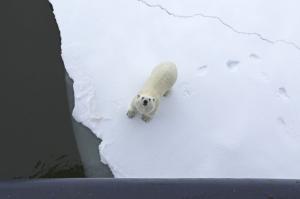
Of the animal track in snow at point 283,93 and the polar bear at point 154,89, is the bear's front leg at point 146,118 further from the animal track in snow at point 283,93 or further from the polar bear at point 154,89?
the animal track in snow at point 283,93

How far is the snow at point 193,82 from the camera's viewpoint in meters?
1.42

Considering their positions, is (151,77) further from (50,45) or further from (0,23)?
(0,23)

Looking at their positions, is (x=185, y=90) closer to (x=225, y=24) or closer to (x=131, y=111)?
(x=131, y=111)

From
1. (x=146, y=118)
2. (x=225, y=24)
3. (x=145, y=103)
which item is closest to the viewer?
(x=145, y=103)

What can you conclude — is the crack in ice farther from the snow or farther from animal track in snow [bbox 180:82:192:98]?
animal track in snow [bbox 180:82:192:98]

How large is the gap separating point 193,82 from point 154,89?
19 centimetres

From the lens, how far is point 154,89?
1388mm

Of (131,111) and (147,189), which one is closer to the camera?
(147,189)

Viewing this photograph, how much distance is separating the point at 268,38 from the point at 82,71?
2.13 ft

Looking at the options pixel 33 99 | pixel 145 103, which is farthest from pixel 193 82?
pixel 33 99

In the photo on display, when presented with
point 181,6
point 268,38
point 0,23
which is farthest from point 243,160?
point 0,23

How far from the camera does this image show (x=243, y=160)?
1428 millimetres

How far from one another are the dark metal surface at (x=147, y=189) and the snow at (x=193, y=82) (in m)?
0.25

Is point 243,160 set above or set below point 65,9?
below
